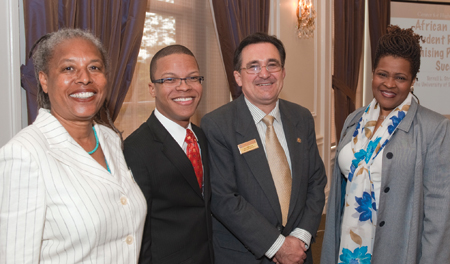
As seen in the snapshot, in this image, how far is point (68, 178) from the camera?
4.08 ft

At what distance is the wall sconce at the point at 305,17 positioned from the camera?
4824mm

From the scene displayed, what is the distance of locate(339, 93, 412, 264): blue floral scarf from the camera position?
2021 mm

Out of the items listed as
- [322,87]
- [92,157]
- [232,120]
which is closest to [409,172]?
[232,120]

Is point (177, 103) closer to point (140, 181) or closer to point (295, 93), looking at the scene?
point (140, 181)

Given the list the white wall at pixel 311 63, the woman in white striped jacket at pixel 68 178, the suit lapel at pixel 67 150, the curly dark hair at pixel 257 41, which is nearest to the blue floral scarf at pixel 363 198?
the curly dark hair at pixel 257 41

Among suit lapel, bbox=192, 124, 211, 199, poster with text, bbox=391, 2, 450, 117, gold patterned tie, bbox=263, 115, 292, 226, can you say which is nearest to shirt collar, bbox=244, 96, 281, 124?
gold patterned tie, bbox=263, 115, 292, 226

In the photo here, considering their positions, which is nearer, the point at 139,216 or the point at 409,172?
the point at 139,216

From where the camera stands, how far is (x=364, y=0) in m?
5.92

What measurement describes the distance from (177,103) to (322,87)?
4.04 metres

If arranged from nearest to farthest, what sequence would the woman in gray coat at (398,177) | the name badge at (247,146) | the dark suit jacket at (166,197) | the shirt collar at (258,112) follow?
the dark suit jacket at (166,197)
the woman in gray coat at (398,177)
the name badge at (247,146)
the shirt collar at (258,112)

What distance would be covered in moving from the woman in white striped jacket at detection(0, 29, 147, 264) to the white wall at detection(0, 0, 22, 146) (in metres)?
0.90

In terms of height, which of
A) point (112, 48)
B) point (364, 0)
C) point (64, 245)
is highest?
point (364, 0)

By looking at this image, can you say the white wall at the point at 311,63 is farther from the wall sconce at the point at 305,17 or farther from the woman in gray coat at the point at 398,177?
the woman in gray coat at the point at 398,177

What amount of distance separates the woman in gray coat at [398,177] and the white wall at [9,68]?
6.49 ft
